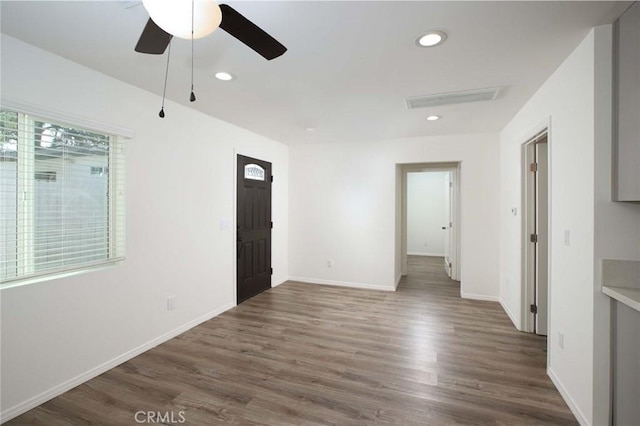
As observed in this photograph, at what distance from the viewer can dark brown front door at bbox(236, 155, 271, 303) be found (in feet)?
13.8

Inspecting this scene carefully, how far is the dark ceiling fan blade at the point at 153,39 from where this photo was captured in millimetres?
1326

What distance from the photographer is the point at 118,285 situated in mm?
2576

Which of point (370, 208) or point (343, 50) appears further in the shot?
point (370, 208)

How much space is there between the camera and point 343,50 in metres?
2.02

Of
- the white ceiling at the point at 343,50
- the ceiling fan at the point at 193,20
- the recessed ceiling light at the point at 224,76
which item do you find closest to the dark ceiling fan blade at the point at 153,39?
the ceiling fan at the point at 193,20

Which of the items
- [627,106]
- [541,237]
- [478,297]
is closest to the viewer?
[627,106]

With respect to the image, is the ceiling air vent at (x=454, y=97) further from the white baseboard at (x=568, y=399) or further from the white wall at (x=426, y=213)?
the white wall at (x=426, y=213)

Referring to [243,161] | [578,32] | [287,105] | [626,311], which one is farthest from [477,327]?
[243,161]

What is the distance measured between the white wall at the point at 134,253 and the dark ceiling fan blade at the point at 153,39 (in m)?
1.23

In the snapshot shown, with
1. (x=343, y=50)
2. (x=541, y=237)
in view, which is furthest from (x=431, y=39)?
(x=541, y=237)

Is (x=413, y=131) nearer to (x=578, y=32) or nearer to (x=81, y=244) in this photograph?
(x=578, y=32)

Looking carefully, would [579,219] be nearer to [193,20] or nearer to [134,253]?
[193,20]

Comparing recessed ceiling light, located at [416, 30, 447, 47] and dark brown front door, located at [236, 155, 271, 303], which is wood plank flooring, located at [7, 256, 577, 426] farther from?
recessed ceiling light, located at [416, 30, 447, 47]

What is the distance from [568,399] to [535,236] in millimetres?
1628
